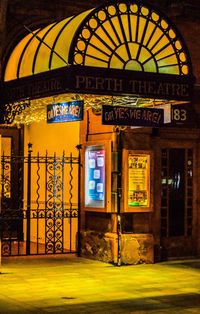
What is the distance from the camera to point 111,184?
14.0 metres

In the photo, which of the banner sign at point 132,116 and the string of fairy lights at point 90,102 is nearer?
the banner sign at point 132,116

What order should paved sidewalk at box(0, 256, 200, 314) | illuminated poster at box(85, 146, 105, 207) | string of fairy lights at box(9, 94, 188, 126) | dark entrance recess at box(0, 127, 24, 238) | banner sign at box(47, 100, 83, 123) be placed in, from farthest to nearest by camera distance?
dark entrance recess at box(0, 127, 24, 238) < illuminated poster at box(85, 146, 105, 207) < string of fairy lights at box(9, 94, 188, 126) < banner sign at box(47, 100, 83, 123) < paved sidewalk at box(0, 256, 200, 314)

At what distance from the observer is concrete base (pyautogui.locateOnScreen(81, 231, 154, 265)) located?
1384 cm

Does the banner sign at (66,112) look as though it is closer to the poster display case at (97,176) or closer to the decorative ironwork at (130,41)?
the decorative ironwork at (130,41)

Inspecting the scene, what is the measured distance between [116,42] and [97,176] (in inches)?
115

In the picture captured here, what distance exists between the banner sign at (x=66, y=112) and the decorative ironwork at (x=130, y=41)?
763mm

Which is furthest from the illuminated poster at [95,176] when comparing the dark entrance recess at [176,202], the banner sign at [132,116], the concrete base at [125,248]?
the banner sign at [132,116]

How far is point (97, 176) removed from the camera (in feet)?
47.3

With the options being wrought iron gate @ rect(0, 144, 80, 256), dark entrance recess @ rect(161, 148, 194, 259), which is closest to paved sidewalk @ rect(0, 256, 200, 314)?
dark entrance recess @ rect(161, 148, 194, 259)

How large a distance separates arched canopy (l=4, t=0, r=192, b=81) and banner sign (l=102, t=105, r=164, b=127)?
87cm

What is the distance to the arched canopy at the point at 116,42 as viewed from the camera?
12.6 meters

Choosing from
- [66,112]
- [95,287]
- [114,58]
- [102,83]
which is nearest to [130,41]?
[114,58]

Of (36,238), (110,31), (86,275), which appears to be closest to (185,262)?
(86,275)

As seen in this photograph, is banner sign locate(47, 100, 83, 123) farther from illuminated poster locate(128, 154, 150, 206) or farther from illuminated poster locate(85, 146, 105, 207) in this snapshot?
illuminated poster locate(128, 154, 150, 206)
